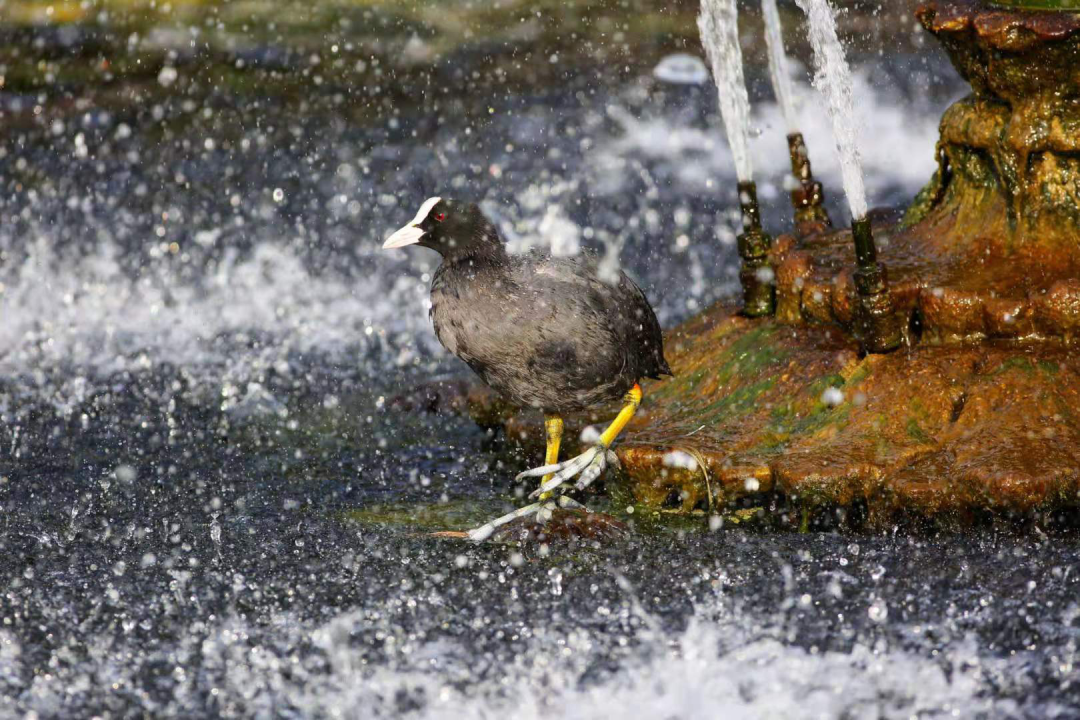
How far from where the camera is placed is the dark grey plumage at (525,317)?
14.6ft

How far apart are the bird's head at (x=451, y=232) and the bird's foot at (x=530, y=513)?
0.88 meters

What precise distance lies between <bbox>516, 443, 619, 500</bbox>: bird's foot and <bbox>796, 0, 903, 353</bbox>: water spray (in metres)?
1.03

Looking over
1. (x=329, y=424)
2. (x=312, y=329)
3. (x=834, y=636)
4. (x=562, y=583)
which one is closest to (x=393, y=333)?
(x=312, y=329)

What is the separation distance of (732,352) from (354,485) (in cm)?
157

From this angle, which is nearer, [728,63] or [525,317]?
[525,317]

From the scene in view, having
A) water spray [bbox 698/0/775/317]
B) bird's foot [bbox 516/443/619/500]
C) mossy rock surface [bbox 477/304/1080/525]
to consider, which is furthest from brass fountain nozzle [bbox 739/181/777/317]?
bird's foot [bbox 516/443/619/500]

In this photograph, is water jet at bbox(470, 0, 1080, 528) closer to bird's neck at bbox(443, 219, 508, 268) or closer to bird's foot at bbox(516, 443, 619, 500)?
bird's foot at bbox(516, 443, 619, 500)

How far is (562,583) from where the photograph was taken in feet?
13.7

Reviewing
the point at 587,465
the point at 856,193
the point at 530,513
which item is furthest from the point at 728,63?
the point at 530,513

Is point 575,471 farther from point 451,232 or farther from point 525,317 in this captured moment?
point 451,232

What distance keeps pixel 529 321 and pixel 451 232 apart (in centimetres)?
41

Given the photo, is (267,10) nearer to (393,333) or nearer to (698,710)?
(393,333)

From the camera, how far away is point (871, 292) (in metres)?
4.74

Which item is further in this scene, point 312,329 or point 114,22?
point 114,22
